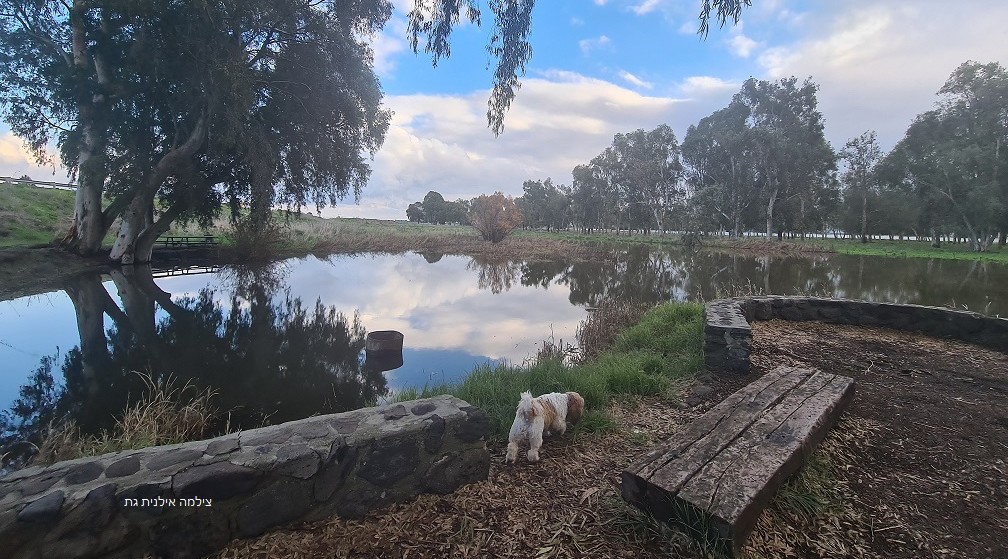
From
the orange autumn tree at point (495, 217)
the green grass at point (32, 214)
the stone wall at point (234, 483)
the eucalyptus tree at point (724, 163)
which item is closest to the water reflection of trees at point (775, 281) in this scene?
the stone wall at point (234, 483)

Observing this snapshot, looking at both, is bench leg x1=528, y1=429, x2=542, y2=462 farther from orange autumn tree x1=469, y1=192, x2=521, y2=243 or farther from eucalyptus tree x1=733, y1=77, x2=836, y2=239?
eucalyptus tree x1=733, y1=77, x2=836, y2=239

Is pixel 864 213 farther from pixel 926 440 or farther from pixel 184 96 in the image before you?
pixel 184 96

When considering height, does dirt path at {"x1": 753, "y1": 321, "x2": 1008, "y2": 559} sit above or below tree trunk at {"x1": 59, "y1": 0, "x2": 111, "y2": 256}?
below

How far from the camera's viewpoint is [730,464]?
2.34 metres

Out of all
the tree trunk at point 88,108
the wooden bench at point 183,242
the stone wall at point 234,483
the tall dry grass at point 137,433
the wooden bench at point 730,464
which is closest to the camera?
the stone wall at point 234,483

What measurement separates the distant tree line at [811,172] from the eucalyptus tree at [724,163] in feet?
0.36

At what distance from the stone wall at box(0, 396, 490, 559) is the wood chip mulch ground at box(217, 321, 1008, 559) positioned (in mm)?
113

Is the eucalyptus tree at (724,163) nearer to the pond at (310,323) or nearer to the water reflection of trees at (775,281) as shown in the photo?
the water reflection of trees at (775,281)

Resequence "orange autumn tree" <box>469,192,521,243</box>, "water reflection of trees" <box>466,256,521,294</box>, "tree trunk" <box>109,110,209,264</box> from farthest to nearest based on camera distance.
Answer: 1. "orange autumn tree" <box>469,192,521,243</box>
2. "water reflection of trees" <box>466,256,521,294</box>
3. "tree trunk" <box>109,110,209,264</box>

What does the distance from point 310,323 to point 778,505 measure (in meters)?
9.04

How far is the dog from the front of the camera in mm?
3107

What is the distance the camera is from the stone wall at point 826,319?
→ 4.94 meters

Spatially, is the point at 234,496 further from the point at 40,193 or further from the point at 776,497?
the point at 40,193

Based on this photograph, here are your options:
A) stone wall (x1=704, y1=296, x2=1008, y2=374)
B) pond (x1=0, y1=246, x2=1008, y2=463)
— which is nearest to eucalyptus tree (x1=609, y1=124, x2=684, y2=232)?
pond (x1=0, y1=246, x2=1008, y2=463)
